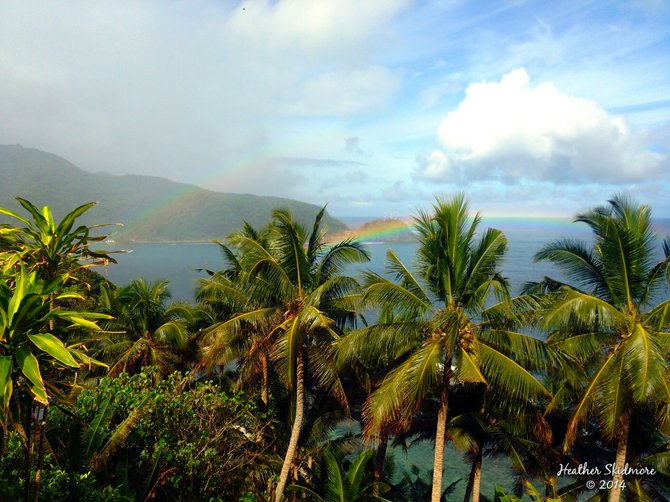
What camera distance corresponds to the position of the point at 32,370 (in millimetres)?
4887

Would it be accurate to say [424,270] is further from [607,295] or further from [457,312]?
[607,295]

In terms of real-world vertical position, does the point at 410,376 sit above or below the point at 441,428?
above

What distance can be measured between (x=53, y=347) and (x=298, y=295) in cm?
783

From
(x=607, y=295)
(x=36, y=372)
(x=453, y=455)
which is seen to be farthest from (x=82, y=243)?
(x=453, y=455)

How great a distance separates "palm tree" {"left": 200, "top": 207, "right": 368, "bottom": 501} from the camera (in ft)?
40.0

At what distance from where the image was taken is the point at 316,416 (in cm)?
1474

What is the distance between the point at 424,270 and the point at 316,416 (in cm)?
630

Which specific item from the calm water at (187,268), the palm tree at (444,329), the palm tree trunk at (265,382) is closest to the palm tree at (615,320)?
the palm tree at (444,329)

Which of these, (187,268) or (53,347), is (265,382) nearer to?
(53,347)

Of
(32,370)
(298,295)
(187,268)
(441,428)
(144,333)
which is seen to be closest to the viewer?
(32,370)

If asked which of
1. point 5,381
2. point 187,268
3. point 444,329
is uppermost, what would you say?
point 5,381

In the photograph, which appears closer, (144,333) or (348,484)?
(348,484)

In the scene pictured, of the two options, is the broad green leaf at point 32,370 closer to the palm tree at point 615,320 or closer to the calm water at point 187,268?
the palm tree at point 615,320

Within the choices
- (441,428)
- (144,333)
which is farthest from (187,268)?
(441,428)
